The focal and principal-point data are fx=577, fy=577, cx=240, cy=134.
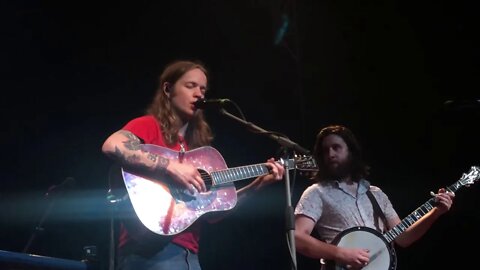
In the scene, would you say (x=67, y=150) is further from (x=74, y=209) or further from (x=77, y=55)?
(x=77, y=55)

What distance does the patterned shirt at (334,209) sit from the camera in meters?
3.90

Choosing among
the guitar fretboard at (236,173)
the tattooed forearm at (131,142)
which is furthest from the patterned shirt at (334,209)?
the tattooed forearm at (131,142)

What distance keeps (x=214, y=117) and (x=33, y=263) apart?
3175 mm

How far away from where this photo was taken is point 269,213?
5.36 meters

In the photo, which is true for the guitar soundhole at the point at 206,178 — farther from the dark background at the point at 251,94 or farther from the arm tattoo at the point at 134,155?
the dark background at the point at 251,94

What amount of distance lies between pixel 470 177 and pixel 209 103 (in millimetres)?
2304

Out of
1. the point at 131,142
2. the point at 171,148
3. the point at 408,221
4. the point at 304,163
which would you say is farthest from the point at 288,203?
the point at 408,221

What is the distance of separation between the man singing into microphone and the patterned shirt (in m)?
0.80

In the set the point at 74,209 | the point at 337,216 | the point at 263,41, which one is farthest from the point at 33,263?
the point at 263,41

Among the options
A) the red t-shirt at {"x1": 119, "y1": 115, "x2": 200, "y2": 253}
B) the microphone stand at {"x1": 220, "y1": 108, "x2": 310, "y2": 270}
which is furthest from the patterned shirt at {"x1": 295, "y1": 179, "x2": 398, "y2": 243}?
the red t-shirt at {"x1": 119, "y1": 115, "x2": 200, "y2": 253}

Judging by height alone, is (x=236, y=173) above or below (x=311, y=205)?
above

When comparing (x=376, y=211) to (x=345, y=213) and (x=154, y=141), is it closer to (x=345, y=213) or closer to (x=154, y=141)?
(x=345, y=213)

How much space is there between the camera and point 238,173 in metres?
3.21

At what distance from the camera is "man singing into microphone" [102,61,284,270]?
8.95 feet
